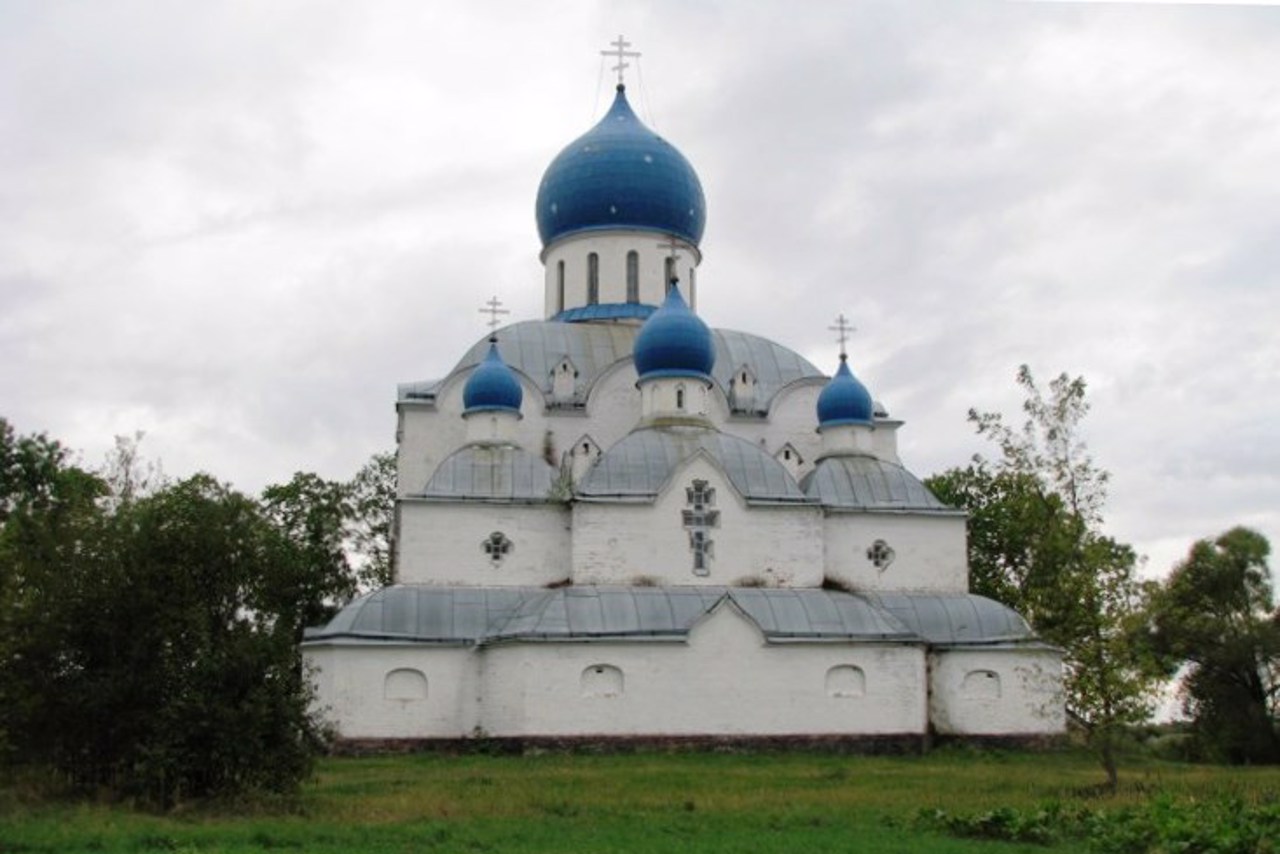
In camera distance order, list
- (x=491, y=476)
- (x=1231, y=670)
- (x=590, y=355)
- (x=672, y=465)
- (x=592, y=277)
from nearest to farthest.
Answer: (x=672, y=465)
(x=491, y=476)
(x=1231, y=670)
(x=590, y=355)
(x=592, y=277)

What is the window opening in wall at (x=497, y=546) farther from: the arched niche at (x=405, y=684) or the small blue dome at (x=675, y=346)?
the small blue dome at (x=675, y=346)

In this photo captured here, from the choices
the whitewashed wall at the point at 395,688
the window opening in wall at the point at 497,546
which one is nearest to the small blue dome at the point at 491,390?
the window opening in wall at the point at 497,546

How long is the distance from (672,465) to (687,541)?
1.38m

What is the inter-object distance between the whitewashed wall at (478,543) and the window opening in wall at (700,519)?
7.32 feet

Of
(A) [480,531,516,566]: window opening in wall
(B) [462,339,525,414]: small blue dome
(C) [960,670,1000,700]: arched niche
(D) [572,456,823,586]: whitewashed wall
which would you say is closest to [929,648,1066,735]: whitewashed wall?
(C) [960,670,1000,700]: arched niche

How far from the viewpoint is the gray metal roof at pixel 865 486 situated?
2623 centimetres

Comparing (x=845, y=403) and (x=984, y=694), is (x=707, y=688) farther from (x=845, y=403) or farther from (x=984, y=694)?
(x=845, y=403)

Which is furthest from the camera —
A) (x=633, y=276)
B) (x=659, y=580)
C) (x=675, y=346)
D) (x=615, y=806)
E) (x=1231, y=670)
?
(x=633, y=276)

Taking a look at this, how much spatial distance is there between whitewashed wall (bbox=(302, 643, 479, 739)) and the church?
35mm

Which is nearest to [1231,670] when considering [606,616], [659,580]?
[659,580]

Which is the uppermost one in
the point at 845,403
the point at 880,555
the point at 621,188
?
the point at 621,188

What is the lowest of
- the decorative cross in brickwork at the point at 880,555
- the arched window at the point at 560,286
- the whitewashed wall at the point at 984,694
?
the whitewashed wall at the point at 984,694

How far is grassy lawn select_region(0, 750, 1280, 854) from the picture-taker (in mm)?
→ 11859

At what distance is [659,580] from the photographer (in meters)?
24.3
